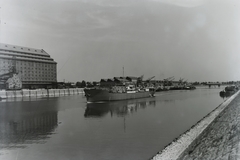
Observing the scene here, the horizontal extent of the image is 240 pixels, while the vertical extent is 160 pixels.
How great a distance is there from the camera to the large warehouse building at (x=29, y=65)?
73.8 meters

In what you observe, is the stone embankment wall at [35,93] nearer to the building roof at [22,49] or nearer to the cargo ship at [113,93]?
the cargo ship at [113,93]

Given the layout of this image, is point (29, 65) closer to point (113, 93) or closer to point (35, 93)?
point (35, 93)

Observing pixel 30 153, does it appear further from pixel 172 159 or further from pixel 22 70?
pixel 22 70

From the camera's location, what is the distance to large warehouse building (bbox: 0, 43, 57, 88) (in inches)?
2904

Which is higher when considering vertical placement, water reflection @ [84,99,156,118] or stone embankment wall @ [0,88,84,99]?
stone embankment wall @ [0,88,84,99]

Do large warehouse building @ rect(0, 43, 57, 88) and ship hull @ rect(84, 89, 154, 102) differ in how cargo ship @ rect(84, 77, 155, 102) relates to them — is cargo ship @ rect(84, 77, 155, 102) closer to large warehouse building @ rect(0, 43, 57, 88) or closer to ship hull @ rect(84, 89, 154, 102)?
ship hull @ rect(84, 89, 154, 102)

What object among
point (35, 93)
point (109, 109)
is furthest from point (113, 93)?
point (35, 93)

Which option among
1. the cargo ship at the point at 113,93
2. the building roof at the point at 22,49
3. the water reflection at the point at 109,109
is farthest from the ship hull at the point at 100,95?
the building roof at the point at 22,49

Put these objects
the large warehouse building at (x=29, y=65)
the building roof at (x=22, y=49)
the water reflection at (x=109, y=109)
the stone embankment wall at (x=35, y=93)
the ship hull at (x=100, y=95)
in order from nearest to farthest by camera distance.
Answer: the water reflection at (x=109, y=109) → the ship hull at (x=100, y=95) → the stone embankment wall at (x=35, y=93) → the large warehouse building at (x=29, y=65) → the building roof at (x=22, y=49)

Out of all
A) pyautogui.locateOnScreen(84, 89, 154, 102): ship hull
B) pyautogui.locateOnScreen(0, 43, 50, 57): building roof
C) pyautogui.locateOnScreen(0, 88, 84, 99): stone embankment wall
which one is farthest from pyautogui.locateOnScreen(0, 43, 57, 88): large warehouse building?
pyautogui.locateOnScreen(84, 89, 154, 102): ship hull

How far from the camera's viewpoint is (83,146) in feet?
44.7

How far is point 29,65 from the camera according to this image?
80.1 m

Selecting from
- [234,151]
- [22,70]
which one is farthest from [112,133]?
[22,70]

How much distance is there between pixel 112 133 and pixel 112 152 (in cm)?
485
